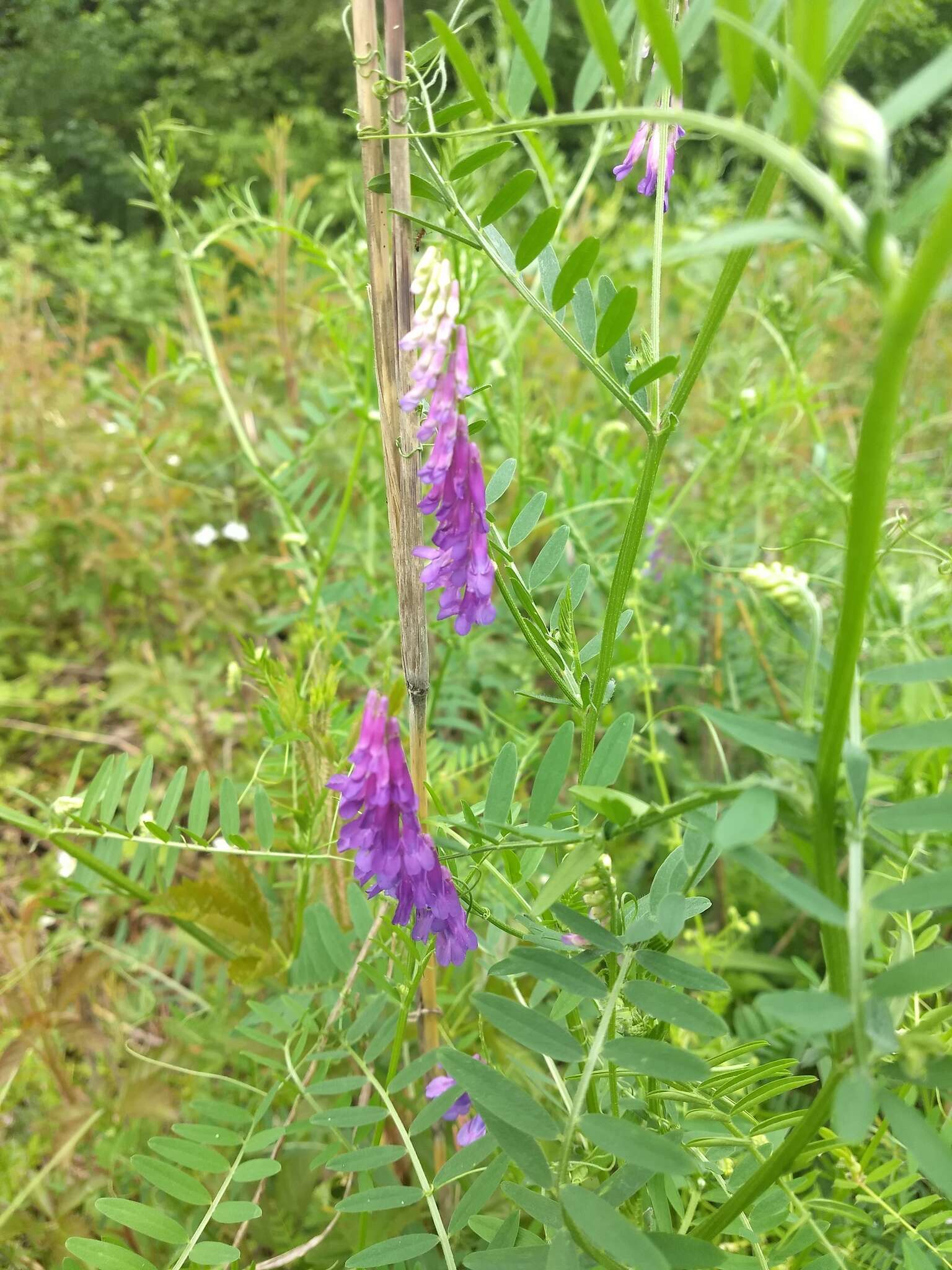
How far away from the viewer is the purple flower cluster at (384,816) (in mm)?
475

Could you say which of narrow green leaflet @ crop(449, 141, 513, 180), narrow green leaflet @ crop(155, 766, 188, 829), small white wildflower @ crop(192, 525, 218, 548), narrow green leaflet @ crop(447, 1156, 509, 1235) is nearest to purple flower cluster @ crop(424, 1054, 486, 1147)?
narrow green leaflet @ crop(447, 1156, 509, 1235)

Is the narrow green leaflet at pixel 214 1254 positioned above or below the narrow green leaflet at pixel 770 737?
below

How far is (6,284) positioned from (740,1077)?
3.89 meters

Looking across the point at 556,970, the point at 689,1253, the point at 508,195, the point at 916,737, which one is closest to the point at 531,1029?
the point at 556,970

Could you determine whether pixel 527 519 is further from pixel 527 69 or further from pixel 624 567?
pixel 527 69

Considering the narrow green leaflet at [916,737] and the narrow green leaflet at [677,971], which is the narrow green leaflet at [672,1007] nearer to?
the narrow green leaflet at [677,971]

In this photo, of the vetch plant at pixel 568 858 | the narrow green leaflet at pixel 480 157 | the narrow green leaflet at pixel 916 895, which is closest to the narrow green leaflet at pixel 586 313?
the vetch plant at pixel 568 858

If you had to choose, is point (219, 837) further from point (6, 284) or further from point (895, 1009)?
point (6, 284)

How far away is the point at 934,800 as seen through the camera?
365 mm

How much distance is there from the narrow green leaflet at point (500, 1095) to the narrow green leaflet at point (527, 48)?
492 millimetres

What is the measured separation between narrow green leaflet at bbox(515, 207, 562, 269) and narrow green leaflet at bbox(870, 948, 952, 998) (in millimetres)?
395

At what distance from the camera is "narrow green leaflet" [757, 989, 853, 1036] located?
32 centimetres

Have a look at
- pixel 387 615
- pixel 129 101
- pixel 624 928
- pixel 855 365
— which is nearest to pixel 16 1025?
pixel 387 615

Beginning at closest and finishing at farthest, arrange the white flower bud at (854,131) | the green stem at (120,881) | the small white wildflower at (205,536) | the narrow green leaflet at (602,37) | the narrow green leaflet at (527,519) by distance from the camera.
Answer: the white flower bud at (854,131) → the narrow green leaflet at (602,37) → the narrow green leaflet at (527,519) → the green stem at (120,881) → the small white wildflower at (205,536)
